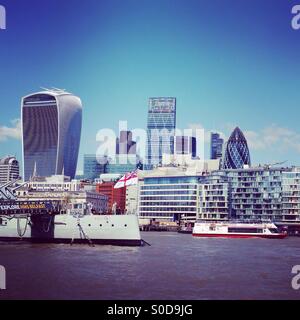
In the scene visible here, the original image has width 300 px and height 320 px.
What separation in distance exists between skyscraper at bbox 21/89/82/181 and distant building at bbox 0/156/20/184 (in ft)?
4.99

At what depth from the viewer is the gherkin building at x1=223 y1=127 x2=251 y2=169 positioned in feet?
309

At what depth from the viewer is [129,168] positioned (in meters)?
93.1

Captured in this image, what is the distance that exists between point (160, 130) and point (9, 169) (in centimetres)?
4503

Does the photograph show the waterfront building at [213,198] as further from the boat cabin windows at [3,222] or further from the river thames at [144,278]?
the river thames at [144,278]

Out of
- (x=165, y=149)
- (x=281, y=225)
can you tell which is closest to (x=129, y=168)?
(x=165, y=149)

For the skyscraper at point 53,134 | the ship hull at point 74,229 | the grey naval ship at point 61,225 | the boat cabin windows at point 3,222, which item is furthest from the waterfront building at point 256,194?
the boat cabin windows at point 3,222

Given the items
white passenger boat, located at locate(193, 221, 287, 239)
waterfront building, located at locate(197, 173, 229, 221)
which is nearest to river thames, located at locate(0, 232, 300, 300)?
white passenger boat, located at locate(193, 221, 287, 239)

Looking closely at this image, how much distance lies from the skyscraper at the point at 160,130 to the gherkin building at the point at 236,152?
1098 centimetres

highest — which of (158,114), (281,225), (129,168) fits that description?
(158,114)

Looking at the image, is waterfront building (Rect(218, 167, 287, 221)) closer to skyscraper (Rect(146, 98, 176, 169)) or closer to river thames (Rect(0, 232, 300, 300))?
skyscraper (Rect(146, 98, 176, 169))

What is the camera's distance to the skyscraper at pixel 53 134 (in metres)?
72.1
